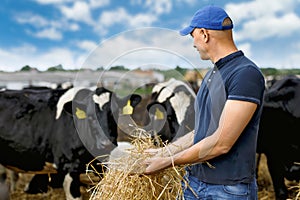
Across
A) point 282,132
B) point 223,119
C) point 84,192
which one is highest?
point 223,119

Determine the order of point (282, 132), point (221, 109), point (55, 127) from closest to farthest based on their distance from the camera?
point (221, 109)
point (55, 127)
point (282, 132)

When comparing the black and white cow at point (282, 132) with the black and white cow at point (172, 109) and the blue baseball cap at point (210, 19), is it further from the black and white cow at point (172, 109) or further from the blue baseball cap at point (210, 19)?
the blue baseball cap at point (210, 19)

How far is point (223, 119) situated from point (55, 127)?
150 inches

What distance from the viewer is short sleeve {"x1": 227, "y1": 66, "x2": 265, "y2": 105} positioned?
6.23 ft

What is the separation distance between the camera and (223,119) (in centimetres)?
193

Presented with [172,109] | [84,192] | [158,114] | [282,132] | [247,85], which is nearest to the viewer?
[247,85]

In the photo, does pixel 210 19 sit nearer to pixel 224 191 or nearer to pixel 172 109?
pixel 224 191

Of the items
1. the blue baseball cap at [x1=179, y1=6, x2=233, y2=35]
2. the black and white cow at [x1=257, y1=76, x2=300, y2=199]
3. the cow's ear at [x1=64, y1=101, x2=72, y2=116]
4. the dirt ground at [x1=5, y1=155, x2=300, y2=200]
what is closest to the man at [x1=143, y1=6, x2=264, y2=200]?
the blue baseball cap at [x1=179, y1=6, x2=233, y2=35]

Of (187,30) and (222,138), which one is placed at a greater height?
(187,30)

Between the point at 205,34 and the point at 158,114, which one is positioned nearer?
the point at 205,34

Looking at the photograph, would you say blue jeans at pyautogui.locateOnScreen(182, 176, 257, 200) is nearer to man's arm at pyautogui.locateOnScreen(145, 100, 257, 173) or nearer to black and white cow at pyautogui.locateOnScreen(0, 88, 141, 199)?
man's arm at pyautogui.locateOnScreen(145, 100, 257, 173)

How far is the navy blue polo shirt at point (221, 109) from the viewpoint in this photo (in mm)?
1942

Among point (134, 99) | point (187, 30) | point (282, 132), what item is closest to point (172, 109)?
point (134, 99)

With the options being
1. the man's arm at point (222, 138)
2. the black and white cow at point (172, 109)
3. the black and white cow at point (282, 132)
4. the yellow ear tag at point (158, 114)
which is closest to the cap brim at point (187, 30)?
the man's arm at point (222, 138)
